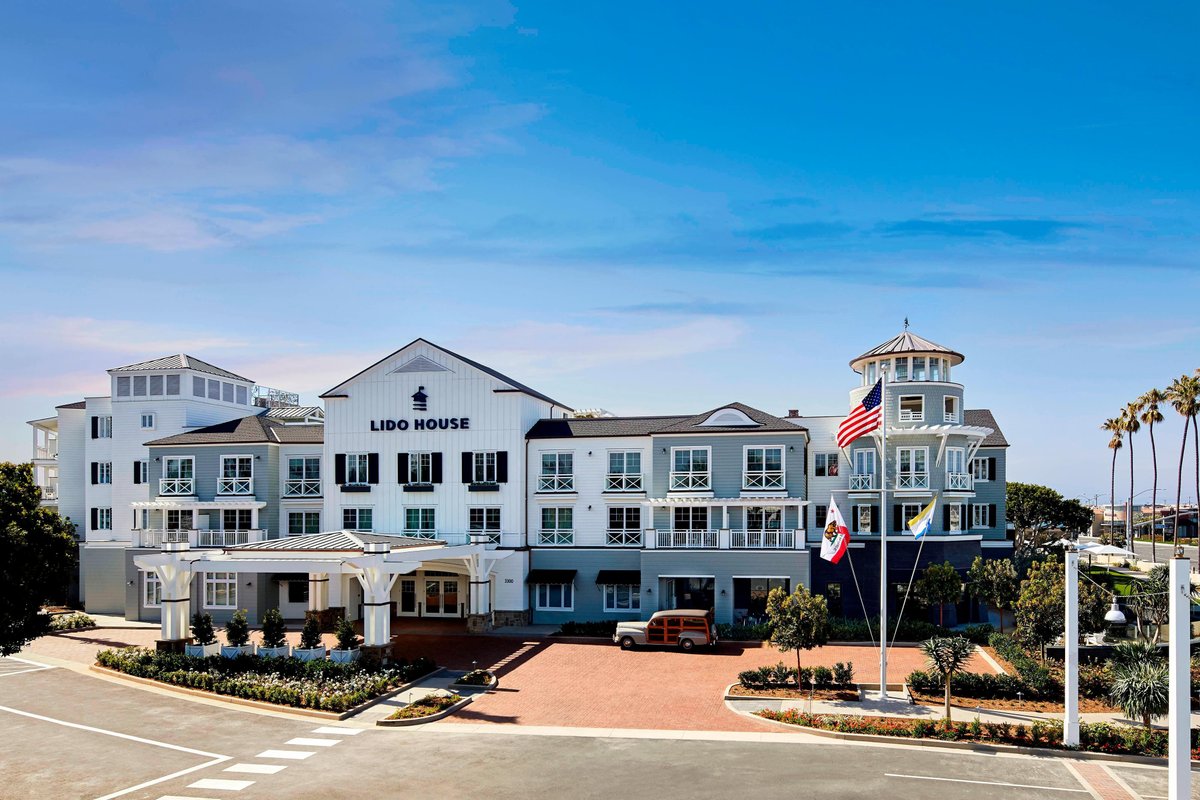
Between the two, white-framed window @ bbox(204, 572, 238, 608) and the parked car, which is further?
white-framed window @ bbox(204, 572, 238, 608)

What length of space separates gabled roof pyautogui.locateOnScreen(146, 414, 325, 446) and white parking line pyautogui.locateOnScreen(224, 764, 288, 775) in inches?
1087

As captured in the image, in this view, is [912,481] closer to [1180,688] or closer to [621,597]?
[621,597]

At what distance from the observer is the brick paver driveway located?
27547 millimetres

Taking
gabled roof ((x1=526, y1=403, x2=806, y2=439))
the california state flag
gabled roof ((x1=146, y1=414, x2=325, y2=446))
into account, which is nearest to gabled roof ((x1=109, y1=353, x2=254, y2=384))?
gabled roof ((x1=146, y1=414, x2=325, y2=446))

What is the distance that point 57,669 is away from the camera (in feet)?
117

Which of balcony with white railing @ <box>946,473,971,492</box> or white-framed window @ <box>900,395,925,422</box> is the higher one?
white-framed window @ <box>900,395,925,422</box>

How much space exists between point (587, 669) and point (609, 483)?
12.9 meters

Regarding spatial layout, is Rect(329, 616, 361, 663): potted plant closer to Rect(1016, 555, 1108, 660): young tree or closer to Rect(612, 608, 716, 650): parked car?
Rect(612, 608, 716, 650): parked car

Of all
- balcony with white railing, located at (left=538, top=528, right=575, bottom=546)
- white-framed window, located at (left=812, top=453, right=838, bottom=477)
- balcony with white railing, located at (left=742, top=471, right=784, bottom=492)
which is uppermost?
white-framed window, located at (left=812, top=453, right=838, bottom=477)

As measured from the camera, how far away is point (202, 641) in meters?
35.4

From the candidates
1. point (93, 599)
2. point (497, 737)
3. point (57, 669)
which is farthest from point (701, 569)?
point (93, 599)

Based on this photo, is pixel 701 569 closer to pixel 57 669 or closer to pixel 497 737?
pixel 497 737

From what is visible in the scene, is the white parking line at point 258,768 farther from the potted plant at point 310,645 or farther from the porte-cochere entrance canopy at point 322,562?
the potted plant at point 310,645

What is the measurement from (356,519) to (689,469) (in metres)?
16.4
